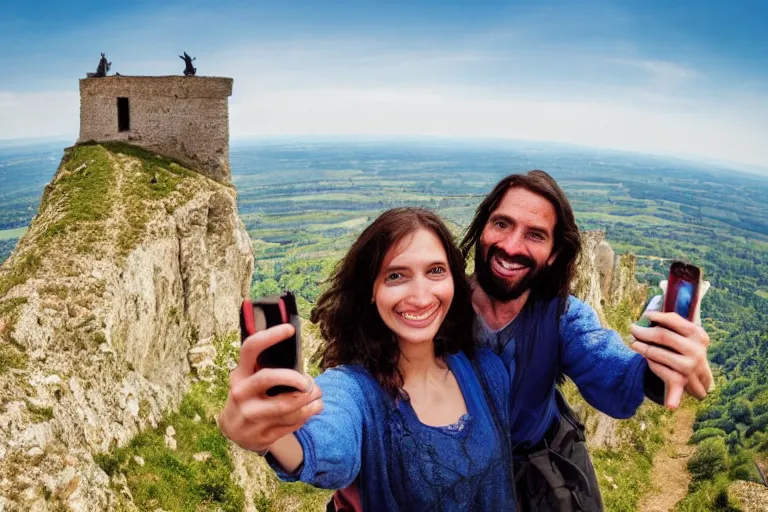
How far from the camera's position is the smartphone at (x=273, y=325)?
1.83m

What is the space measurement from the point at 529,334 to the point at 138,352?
12.2 meters

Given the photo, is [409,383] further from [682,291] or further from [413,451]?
[682,291]

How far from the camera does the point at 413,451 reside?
2.95 meters

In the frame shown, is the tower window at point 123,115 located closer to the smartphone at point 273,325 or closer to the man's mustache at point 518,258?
the man's mustache at point 518,258

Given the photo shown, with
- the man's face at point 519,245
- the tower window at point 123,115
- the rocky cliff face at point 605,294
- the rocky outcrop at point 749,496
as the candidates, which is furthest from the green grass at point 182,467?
the rocky outcrop at point 749,496

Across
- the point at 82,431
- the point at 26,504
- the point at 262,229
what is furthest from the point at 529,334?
the point at 262,229

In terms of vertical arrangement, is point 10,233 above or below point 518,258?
below

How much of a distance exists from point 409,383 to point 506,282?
1.18 metres

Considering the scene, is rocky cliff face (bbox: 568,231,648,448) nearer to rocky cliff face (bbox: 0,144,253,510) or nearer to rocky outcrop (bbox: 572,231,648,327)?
rocky outcrop (bbox: 572,231,648,327)

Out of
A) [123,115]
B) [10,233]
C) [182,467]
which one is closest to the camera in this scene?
[182,467]

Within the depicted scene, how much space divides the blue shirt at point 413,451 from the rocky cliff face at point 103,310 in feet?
21.2

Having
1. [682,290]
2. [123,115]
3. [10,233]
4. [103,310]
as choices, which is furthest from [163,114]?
[10,233]

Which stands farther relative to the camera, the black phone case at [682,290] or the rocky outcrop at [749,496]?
the rocky outcrop at [749,496]

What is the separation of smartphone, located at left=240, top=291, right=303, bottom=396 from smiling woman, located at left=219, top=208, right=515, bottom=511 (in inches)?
29.5
